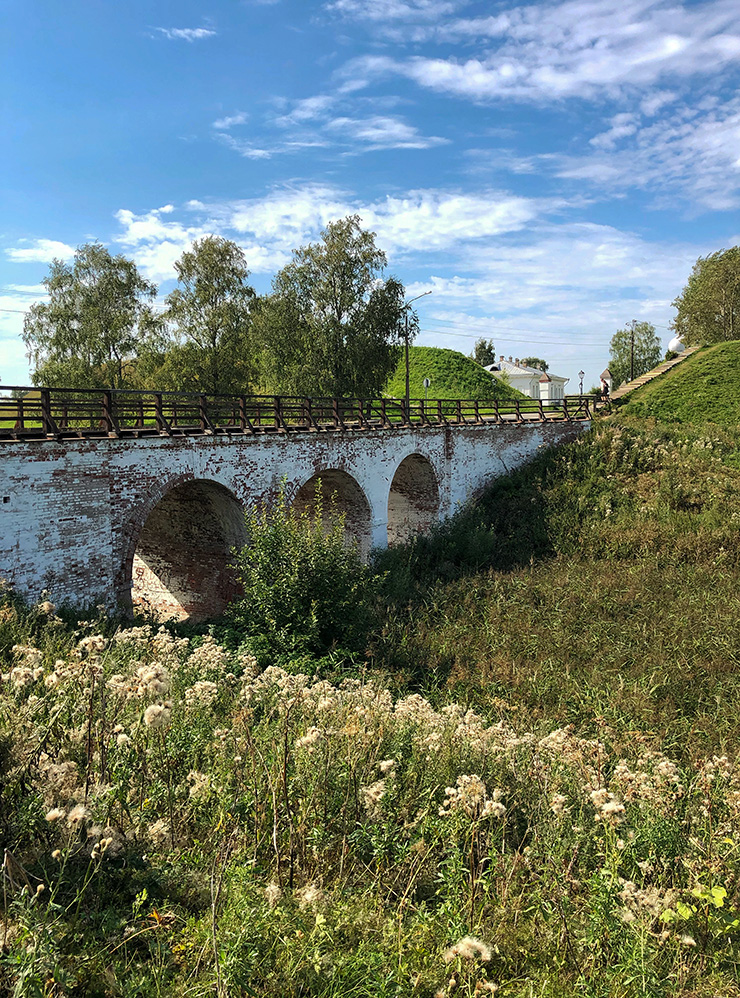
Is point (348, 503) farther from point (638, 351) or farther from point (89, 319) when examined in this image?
point (638, 351)

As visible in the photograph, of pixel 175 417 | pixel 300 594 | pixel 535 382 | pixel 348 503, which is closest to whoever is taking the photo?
pixel 300 594

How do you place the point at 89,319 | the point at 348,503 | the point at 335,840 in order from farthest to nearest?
the point at 89,319, the point at 348,503, the point at 335,840

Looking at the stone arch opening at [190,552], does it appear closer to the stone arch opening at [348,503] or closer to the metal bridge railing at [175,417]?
the metal bridge railing at [175,417]

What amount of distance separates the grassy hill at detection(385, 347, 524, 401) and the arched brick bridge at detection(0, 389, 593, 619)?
27608 millimetres

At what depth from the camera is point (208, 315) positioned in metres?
33.4

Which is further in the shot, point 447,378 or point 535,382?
point 535,382

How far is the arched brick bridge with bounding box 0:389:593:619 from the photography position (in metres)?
10.3

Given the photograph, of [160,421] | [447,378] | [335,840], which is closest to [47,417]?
[160,421]

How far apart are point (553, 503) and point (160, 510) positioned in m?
13.3

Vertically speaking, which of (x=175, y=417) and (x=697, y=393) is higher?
(x=697, y=393)

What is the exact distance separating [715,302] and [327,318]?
35115 millimetres

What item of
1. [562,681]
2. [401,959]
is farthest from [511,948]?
[562,681]

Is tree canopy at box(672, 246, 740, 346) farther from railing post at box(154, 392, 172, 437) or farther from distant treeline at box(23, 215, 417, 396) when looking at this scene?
railing post at box(154, 392, 172, 437)

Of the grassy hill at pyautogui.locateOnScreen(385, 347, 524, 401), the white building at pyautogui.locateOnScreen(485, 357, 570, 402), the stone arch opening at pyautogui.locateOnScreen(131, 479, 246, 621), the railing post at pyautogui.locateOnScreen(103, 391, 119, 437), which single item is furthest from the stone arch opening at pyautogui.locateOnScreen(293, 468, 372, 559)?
the white building at pyautogui.locateOnScreen(485, 357, 570, 402)
